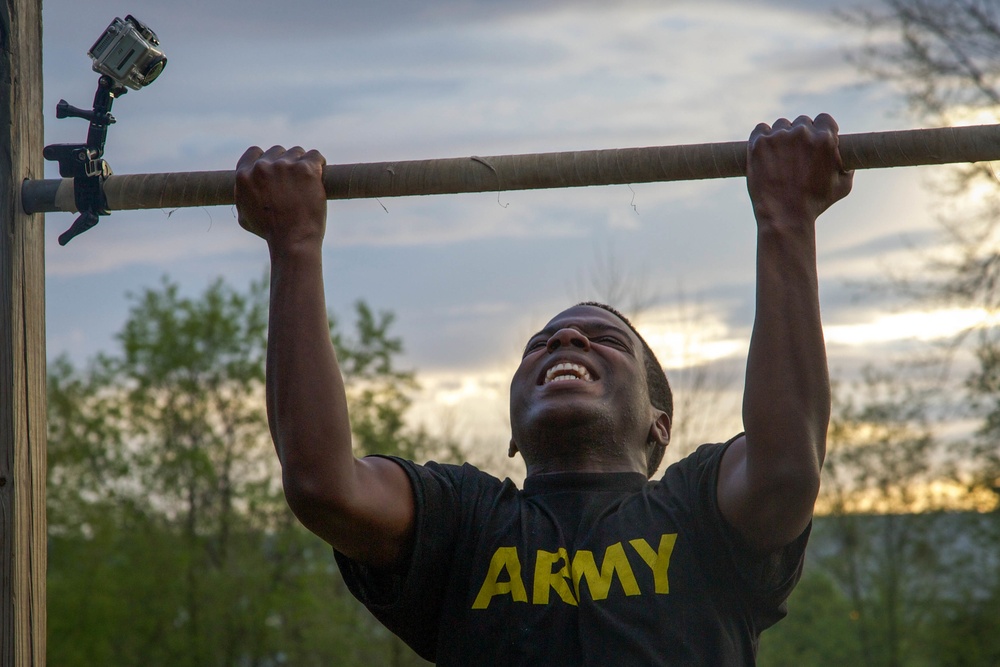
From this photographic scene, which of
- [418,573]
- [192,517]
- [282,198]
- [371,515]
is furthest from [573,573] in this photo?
[192,517]

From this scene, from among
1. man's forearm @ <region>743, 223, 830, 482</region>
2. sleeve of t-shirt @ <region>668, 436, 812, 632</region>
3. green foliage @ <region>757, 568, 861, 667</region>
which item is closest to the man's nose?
sleeve of t-shirt @ <region>668, 436, 812, 632</region>

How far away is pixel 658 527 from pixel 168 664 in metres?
21.1

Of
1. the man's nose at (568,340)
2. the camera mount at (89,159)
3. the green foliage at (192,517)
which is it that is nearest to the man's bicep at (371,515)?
the man's nose at (568,340)

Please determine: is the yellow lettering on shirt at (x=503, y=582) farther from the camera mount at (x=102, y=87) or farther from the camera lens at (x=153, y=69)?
the camera lens at (x=153, y=69)

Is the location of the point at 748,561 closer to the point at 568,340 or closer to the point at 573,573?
the point at 573,573

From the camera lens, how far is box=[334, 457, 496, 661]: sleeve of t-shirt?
238 cm

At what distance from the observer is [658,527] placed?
2.39 m

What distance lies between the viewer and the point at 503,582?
2344mm

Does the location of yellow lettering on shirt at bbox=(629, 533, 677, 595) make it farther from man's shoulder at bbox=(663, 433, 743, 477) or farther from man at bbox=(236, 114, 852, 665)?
man's shoulder at bbox=(663, 433, 743, 477)

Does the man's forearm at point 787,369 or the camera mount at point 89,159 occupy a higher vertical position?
the camera mount at point 89,159

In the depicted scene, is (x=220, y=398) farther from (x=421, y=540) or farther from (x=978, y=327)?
(x=421, y=540)

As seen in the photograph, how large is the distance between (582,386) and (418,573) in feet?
2.12

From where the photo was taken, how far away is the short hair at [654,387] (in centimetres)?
309

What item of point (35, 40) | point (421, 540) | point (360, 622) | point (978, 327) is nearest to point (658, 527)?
point (421, 540)
